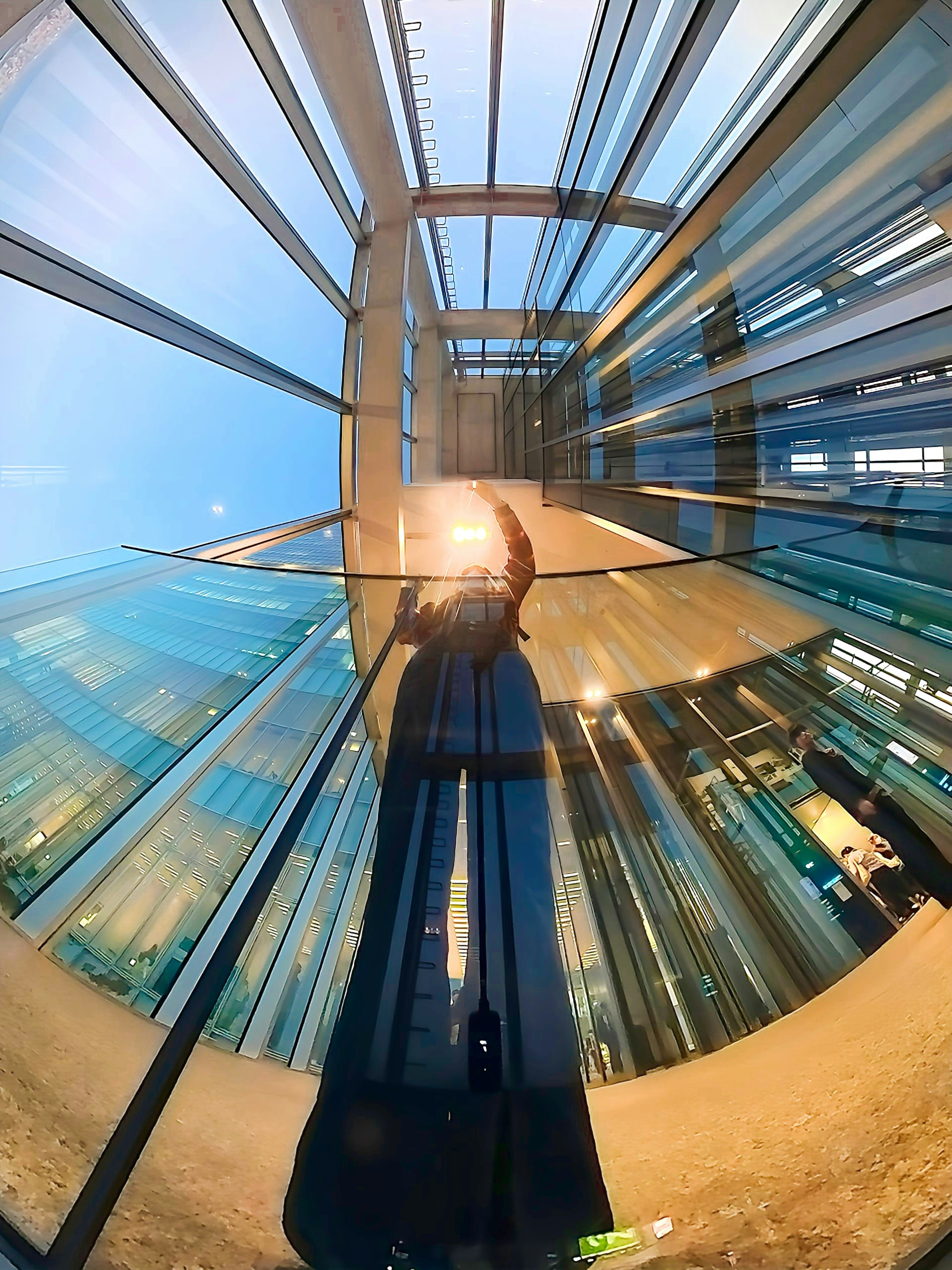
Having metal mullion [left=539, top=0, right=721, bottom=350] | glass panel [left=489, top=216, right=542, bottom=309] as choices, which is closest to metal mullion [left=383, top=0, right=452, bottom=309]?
glass panel [left=489, top=216, right=542, bottom=309]

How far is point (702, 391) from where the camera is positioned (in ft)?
9.27

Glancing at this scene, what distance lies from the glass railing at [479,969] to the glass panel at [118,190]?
3.46 m

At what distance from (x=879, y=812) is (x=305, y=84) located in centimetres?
802

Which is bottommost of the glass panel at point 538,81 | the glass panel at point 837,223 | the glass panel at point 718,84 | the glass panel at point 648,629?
the glass panel at point 648,629

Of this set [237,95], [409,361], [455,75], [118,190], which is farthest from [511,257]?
[118,190]

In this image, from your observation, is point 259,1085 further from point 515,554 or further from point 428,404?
point 428,404

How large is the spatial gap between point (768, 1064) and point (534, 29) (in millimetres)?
7986

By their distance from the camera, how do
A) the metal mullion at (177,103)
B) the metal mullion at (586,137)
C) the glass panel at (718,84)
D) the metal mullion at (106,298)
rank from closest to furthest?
the glass panel at (718,84) < the metal mullion at (106,298) < the metal mullion at (177,103) < the metal mullion at (586,137)

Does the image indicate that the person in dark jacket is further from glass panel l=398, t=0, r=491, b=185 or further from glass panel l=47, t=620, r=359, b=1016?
glass panel l=398, t=0, r=491, b=185

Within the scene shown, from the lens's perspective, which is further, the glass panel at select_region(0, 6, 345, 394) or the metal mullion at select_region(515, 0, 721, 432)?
the glass panel at select_region(0, 6, 345, 394)

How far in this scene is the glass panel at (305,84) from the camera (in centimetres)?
445

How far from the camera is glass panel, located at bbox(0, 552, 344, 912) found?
100cm

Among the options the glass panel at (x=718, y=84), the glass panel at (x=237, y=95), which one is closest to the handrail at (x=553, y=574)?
the glass panel at (x=718, y=84)

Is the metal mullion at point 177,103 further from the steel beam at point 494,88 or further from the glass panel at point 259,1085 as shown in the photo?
the glass panel at point 259,1085
